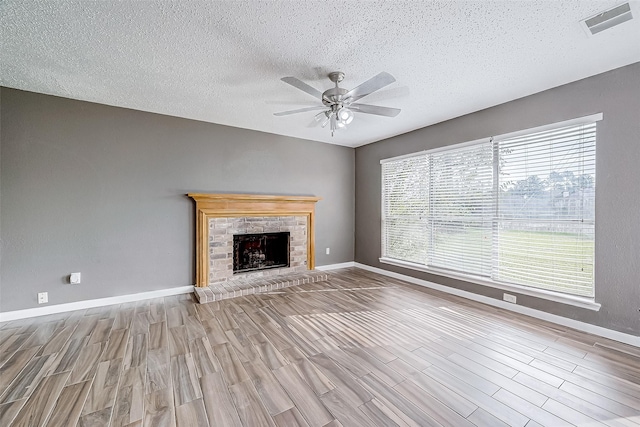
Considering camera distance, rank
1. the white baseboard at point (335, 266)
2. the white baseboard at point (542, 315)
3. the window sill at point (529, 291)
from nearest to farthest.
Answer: the white baseboard at point (542, 315) < the window sill at point (529, 291) < the white baseboard at point (335, 266)

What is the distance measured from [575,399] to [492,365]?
0.48m

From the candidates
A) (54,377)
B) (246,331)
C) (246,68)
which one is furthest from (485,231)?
(54,377)

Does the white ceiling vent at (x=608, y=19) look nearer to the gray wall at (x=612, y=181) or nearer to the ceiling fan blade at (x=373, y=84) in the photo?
the gray wall at (x=612, y=181)

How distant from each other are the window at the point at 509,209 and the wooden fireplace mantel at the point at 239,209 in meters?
1.71

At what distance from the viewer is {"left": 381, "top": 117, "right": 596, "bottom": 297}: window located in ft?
8.99

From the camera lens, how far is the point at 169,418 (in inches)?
61.3

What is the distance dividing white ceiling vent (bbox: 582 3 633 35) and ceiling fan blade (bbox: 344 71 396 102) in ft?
4.67

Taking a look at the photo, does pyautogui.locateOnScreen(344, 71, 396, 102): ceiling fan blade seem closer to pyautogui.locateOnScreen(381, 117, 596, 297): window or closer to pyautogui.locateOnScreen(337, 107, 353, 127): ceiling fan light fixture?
pyautogui.locateOnScreen(337, 107, 353, 127): ceiling fan light fixture

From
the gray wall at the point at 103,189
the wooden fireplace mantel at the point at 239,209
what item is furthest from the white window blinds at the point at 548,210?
the gray wall at the point at 103,189

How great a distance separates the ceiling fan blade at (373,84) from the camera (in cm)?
207

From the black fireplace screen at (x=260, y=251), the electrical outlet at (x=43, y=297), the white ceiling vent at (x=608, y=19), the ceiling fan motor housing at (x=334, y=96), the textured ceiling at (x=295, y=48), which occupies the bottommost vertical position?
the electrical outlet at (x=43, y=297)

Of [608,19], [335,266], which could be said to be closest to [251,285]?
[335,266]

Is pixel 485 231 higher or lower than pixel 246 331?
higher

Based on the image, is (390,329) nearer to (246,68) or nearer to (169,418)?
(169,418)
